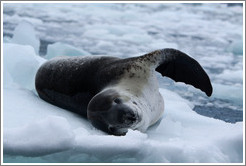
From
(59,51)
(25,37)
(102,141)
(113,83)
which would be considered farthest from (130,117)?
(25,37)

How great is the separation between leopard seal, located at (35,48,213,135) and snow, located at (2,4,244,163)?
11 centimetres

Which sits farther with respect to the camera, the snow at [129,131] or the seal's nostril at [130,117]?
A: the seal's nostril at [130,117]

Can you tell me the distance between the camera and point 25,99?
391 cm

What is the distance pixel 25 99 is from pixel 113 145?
1.25m

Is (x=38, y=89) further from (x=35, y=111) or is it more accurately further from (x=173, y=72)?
(x=173, y=72)

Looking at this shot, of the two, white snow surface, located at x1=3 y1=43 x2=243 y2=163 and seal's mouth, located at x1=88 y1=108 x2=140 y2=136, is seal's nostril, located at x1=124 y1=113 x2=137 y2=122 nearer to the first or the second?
seal's mouth, located at x1=88 y1=108 x2=140 y2=136

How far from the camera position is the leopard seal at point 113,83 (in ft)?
10.9

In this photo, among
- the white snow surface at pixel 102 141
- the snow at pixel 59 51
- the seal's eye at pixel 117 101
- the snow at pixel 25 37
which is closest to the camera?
the white snow surface at pixel 102 141

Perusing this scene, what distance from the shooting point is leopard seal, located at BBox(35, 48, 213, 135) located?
10.9 ft

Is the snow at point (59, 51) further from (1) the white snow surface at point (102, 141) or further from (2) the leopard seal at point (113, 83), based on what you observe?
(1) the white snow surface at point (102, 141)

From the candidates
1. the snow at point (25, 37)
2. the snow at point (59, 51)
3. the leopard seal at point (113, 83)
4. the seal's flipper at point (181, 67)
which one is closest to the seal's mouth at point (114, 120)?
the leopard seal at point (113, 83)

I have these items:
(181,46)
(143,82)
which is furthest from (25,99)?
(181,46)

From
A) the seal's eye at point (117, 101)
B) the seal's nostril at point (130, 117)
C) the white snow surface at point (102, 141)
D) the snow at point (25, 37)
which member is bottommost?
the snow at point (25, 37)

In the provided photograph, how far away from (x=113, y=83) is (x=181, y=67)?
2.08ft
